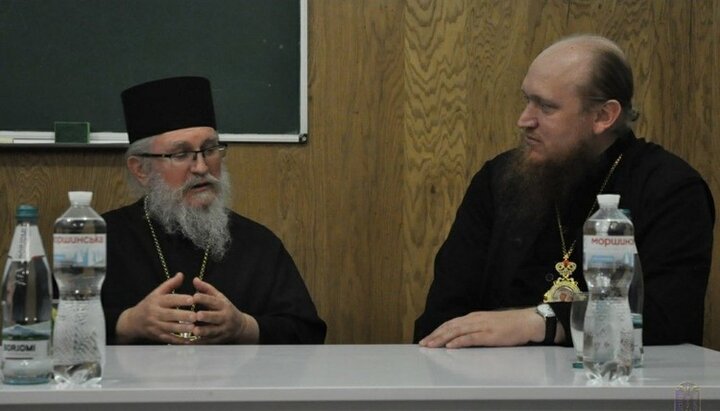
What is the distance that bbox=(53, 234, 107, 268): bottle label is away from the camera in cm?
214

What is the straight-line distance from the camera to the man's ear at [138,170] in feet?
13.0

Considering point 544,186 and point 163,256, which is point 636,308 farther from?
point 163,256

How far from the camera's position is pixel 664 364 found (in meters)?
2.49

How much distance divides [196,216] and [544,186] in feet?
4.24

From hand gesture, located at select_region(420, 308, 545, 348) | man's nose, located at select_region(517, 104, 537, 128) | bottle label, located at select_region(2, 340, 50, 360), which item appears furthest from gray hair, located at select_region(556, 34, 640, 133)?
bottle label, located at select_region(2, 340, 50, 360)

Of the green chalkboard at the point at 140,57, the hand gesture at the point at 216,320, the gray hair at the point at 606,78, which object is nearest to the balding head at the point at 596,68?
the gray hair at the point at 606,78

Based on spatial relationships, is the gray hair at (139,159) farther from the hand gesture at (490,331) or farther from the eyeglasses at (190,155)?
the hand gesture at (490,331)

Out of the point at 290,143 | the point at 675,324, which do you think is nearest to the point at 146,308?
the point at 290,143

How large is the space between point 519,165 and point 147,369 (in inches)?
73.7

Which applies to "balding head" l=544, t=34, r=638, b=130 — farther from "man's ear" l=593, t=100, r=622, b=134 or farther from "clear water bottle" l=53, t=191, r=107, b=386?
"clear water bottle" l=53, t=191, r=107, b=386

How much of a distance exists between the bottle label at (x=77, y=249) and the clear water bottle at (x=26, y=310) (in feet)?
0.28

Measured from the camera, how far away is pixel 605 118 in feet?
12.0

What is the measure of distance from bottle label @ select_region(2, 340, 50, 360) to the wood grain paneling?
222 centimetres

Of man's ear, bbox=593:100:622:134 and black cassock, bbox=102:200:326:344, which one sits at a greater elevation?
man's ear, bbox=593:100:622:134
